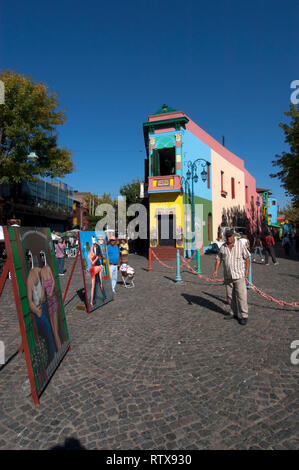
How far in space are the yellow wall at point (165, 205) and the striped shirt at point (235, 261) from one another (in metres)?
12.1

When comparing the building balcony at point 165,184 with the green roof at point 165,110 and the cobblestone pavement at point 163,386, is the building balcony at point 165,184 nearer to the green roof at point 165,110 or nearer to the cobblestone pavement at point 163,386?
the green roof at point 165,110

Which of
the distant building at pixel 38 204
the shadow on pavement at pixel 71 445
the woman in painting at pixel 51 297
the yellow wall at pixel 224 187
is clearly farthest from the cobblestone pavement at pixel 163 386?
the yellow wall at pixel 224 187

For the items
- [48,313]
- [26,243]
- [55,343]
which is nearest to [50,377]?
[55,343]

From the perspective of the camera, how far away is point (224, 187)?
2416cm

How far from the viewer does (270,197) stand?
136 feet

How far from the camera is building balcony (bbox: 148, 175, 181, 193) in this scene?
1717cm

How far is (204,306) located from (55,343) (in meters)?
3.86

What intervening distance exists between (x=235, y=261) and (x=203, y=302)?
197 centimetres

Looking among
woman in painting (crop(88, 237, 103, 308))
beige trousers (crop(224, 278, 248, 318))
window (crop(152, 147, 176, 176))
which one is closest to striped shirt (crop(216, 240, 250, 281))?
beige trousers (crop(224, 278, 248, 318))

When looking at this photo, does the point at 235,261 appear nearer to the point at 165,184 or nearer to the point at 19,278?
A: the point at 19,278

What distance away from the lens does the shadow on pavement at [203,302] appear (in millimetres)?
6105

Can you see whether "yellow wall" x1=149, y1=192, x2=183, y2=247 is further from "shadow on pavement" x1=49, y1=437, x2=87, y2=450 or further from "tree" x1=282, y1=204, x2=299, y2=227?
"tree" x1=282, y1=204, x2=299, y2=227

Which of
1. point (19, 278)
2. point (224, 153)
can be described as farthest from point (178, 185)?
point (19, 278)

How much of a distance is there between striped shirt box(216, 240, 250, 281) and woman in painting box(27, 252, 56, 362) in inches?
135
